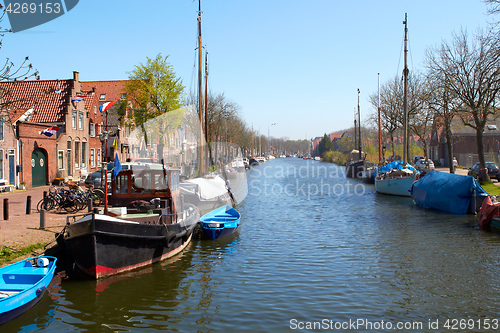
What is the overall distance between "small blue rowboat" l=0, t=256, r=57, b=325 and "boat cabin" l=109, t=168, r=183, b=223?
4.17m

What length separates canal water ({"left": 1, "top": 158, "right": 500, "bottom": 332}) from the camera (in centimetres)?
839

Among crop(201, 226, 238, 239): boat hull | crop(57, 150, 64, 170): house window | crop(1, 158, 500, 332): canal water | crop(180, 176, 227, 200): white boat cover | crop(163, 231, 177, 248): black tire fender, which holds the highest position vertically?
crop(57, 150, 64, 170): house window

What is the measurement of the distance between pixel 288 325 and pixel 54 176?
97.5 feet

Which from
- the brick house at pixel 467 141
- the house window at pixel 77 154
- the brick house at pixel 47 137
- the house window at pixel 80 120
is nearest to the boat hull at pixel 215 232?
the brick house at pixel 47 137

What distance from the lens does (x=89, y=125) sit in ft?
134

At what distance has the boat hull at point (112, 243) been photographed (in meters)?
10.1

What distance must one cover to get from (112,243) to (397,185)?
25265 mm

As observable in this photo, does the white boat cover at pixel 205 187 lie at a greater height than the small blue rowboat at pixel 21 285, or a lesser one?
greater

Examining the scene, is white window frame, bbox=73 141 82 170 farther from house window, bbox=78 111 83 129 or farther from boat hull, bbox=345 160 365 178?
boat hull, bbox=345 160 365 178

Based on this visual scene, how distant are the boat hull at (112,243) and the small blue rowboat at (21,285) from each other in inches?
35.2

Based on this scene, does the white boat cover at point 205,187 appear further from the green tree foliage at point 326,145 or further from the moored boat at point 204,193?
the green tree foliage at point 326,145

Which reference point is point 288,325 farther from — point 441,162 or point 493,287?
point 441,162

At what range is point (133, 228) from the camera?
35.6 feet

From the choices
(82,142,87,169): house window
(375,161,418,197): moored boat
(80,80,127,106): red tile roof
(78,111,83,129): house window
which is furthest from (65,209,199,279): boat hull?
(80,80,127,106): red tile roof
